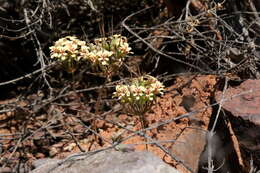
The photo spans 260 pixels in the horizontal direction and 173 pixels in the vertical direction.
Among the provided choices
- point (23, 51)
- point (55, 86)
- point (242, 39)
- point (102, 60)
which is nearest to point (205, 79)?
point (242, 39)

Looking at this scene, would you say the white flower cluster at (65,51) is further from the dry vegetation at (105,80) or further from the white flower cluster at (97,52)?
the dry vegetation at (105,80)

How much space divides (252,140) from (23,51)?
319 centimetres

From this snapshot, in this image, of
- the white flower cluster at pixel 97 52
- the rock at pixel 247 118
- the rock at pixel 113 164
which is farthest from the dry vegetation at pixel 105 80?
the rock at pixel 113 164

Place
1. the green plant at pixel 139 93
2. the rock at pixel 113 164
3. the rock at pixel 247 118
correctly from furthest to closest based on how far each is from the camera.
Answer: the green plant at pixel 139 93, the rock at pixel 247 118, the rock at pixel 113 164

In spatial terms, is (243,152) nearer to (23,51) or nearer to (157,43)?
(157,43)

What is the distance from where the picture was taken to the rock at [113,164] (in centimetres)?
238

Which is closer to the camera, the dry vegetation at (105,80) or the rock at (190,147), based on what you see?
the rock at (190,147)

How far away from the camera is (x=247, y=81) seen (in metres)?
3.44

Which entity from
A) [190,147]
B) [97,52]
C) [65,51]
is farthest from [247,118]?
[65,51]

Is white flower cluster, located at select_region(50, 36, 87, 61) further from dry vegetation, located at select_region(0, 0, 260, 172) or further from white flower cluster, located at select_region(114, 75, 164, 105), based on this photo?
white flower cluster, located at select_region(114, 75, 164, 105)

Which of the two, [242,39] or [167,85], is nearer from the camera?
[242,39]

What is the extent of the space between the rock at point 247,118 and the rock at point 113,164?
2.69 ft

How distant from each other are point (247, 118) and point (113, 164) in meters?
1.10

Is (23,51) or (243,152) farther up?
(23,51)
